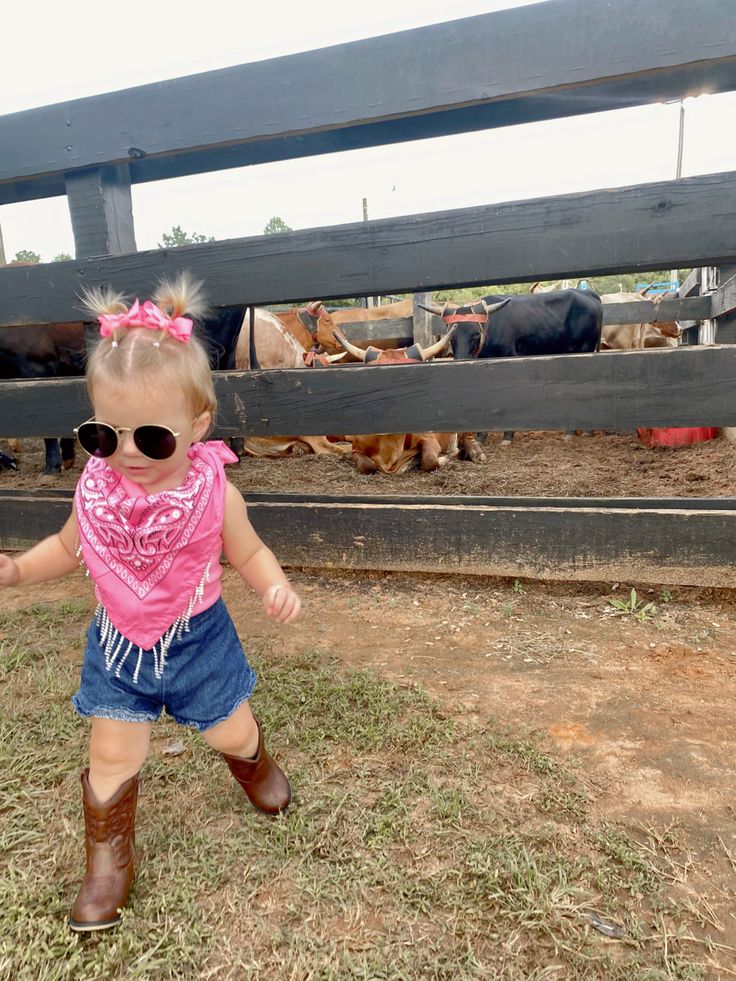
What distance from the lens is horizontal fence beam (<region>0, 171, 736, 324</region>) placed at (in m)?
2.41

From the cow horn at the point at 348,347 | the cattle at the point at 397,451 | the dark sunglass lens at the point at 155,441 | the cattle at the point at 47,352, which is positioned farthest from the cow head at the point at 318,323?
the dark sunglass lens at the point at 155,441

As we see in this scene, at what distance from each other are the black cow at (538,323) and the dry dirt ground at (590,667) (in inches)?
197

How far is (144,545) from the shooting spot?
1366 mm

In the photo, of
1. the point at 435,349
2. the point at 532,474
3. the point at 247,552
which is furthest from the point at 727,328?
the point at 247,552

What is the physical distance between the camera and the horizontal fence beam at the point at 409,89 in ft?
7.50

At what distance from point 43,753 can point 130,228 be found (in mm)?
2480

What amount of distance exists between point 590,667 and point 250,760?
51.4 inches

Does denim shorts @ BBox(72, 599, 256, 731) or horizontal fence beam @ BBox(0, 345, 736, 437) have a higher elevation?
horizontal fence beam @ BBox(0, 345, 736, 437)

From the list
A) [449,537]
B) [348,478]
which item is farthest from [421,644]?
[348,478]

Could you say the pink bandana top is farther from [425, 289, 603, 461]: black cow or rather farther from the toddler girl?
[425, 289, 603, 461]: black cow

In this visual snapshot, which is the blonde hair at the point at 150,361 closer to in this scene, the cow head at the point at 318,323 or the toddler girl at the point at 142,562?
the toddler girl at the point at 142,562

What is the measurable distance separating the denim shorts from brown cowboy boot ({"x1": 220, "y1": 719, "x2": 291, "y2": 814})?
15cm

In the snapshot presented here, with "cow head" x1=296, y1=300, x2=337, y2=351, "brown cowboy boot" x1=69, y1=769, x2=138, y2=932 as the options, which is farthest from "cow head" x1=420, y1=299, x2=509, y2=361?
"brown cowboy boot" x1=69, y1=769, x2=138, y2=932

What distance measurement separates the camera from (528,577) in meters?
2.92
